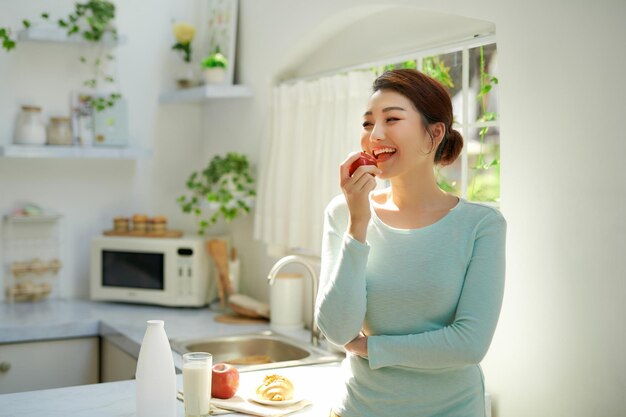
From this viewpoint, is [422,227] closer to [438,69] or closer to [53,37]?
[438,69]

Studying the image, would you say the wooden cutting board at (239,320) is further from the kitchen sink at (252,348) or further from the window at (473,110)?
the window at (473,110)

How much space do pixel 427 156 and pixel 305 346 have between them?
1.36 meters

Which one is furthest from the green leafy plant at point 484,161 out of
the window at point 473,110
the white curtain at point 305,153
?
the white curtain at point 305,153

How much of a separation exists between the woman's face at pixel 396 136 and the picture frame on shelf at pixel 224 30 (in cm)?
215

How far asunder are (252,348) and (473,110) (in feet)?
4.04

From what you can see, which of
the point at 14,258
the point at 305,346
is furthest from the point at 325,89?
the point at 14,258

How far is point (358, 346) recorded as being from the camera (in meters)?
1.50

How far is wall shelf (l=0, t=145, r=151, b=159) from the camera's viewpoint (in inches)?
134

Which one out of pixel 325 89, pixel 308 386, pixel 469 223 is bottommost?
pixel 308 386

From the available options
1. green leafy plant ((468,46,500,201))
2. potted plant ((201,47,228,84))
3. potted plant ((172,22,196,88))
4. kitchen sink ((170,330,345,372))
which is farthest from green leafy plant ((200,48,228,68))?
green leafy plant ((468,46,500,201))

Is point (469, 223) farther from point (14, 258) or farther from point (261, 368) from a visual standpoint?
point (14, 258)

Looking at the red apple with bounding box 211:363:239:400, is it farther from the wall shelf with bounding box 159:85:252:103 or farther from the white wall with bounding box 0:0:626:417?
the wall shelf with bounding box 159:85:252:103

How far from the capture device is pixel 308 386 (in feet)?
7.27

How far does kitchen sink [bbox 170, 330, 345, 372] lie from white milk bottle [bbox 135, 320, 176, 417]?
0.91 meters
